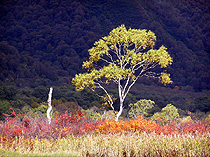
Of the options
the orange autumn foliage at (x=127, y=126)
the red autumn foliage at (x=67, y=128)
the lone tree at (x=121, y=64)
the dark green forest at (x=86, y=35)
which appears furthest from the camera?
the dark green forest at (x=86, y=35)

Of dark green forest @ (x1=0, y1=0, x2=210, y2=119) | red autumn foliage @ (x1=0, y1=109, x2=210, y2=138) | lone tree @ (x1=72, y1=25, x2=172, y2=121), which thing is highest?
dark green forest @ (x1=0, y1=0, x2=210, y2=119)

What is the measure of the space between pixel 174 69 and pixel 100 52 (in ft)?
335

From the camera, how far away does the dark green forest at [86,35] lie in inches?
3768

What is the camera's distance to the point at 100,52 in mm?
15617

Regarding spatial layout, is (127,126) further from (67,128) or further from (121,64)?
(121,64)

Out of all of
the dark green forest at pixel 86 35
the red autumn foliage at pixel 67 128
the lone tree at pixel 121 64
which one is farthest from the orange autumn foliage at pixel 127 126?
the dark green forest at pixel 86 35

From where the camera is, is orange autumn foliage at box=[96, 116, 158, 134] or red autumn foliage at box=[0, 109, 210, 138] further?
orange autumn foliage at box=[96, 116, 158, 134]

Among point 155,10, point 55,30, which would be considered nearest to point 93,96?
point 55,30

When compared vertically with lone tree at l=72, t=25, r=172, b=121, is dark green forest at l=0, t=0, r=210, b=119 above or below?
above

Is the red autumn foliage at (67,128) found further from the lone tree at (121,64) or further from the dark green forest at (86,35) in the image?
the dark green forest at (86,35)

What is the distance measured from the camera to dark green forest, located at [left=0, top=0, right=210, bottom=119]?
95.7 meters

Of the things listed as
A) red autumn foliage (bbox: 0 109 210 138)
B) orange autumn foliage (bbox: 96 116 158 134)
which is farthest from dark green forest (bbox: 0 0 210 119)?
orange autumn foliage (bbox: 96 116 158 134)

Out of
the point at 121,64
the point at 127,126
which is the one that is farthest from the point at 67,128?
the point at 121,64

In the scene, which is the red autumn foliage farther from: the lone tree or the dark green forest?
the dark green forest
